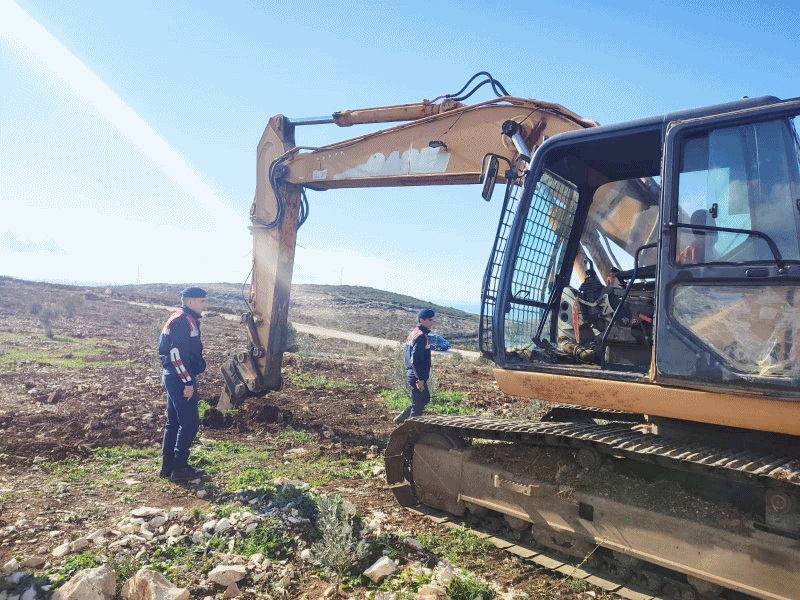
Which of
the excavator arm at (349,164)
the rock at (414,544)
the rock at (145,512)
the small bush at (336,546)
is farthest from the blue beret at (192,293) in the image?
the rock at (414,544)

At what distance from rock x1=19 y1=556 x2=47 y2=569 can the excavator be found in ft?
8.21

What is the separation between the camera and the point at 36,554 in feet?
12.9

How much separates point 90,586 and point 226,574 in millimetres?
731

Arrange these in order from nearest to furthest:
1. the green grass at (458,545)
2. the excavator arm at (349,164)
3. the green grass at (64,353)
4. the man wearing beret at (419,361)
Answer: the green grass at (458,545) < the excavator arm at (349,164) < the man wearing beret at (419,361) < the green grass at (64,353)

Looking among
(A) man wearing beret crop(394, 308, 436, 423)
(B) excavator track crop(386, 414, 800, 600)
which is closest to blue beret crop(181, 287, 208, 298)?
(A) man wearing beret crop(394, 308, 436, 423)

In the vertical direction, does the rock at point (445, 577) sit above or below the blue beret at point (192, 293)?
below

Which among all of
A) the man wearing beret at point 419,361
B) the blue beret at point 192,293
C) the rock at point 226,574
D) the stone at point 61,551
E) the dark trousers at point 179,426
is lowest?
the stone at point 61,551

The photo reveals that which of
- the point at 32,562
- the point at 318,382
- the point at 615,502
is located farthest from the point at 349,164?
the point at 318,382

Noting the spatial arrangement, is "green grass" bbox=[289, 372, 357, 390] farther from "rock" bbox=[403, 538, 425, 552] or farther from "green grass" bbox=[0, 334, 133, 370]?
"rock" bbox=[403, 538, 425, 552]

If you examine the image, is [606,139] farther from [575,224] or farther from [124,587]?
[124,587]

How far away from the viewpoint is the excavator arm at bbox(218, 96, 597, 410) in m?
5.56

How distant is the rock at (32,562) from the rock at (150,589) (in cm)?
73

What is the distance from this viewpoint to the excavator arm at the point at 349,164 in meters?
5.56

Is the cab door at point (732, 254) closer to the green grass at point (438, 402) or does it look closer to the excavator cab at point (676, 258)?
the excavator cab at point (676, 258)
